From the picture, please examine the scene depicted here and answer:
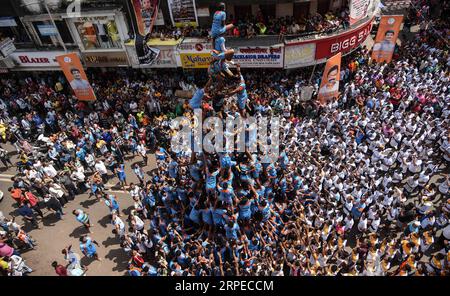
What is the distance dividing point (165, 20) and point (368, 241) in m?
18.2

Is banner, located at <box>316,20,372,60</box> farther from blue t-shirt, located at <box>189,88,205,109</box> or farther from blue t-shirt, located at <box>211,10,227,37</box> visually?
blue t-shirt, located at <box>189,88,205,109</box>

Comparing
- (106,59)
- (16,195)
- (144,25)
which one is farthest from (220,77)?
(106,59)

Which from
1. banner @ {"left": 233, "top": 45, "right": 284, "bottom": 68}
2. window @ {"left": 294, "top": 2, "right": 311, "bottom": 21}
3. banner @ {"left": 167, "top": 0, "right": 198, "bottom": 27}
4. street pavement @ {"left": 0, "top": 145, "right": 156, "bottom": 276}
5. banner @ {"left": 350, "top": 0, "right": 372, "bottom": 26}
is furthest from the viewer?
banner @ {"left": 167, "top": 0, "right": 198, "bottom": 27}

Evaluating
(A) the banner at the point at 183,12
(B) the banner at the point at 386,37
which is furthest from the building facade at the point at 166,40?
(B) the banner at the point at 386,37

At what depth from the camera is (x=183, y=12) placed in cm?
2133

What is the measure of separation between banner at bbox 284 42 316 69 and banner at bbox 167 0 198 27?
653cm

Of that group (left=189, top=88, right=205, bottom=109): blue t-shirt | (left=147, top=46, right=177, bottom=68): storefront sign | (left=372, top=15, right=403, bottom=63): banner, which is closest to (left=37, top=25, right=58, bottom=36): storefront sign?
(left=147, top=46, right=177, bottom=68): storefront sign

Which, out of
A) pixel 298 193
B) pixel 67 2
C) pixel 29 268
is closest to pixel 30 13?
pixel 67 2

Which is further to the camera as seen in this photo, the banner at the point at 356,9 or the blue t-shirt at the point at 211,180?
the banner at the point at 356,9

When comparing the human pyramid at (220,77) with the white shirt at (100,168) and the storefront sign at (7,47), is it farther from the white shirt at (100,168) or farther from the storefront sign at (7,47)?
the storefront sign at (7,47)

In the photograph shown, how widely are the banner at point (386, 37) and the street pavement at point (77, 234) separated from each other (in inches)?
628

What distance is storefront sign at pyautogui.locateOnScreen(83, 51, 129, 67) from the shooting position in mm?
21953

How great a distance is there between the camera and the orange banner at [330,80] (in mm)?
17688

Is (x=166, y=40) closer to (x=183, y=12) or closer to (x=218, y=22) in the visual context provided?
(x=183, y=12)
